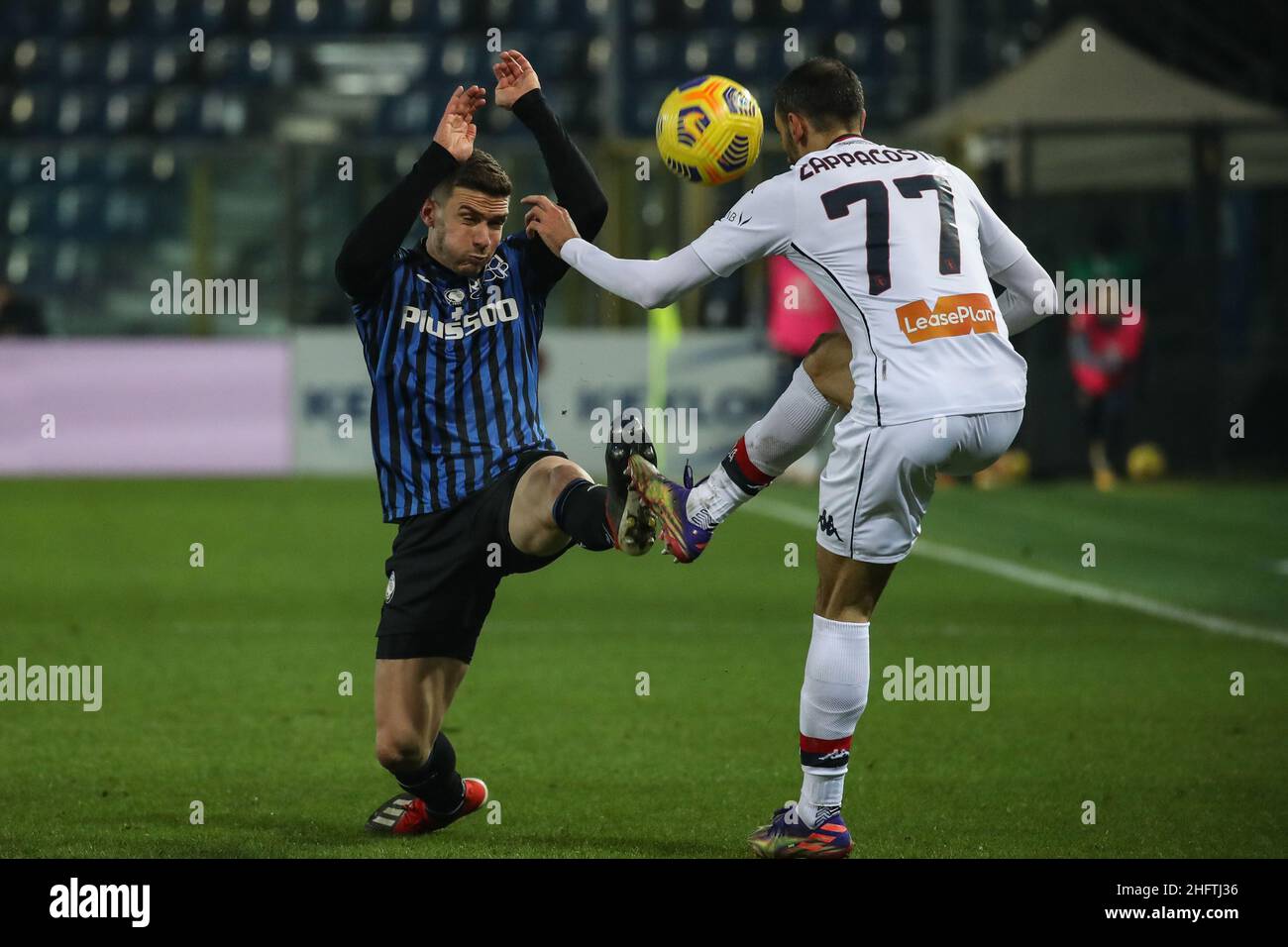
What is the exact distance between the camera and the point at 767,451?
5.29 m

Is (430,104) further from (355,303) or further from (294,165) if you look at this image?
(355,303)

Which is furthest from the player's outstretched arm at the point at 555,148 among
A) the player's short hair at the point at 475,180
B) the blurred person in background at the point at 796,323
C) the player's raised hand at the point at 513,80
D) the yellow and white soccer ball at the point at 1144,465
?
the yellow and white soccer ball at the point at 1144,465

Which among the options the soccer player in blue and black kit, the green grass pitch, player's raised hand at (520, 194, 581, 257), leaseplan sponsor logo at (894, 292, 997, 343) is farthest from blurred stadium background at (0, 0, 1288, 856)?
leaseplan sponsor logo at (894, 292, 997, 343)

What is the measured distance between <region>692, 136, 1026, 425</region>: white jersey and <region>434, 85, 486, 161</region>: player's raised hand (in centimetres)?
73

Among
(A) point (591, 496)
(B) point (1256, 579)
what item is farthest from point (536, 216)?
(B) point (1256, 579)

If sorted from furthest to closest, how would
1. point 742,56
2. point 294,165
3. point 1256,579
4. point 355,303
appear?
point 742,56 → point 294,165 → point 1256,579 → point 355,303

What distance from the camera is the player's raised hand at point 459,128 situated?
17.3 feet

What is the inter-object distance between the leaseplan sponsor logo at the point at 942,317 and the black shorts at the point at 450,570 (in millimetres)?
1094

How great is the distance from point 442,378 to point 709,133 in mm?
1025

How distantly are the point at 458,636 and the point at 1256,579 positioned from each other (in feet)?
24.9

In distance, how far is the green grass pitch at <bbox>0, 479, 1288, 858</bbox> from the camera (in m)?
5.56

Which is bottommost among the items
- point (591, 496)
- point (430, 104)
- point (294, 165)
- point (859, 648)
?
point (859, 648)

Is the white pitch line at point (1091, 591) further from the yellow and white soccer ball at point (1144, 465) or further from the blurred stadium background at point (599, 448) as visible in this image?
the yellow and white soccer ball at point (1144, 465)
